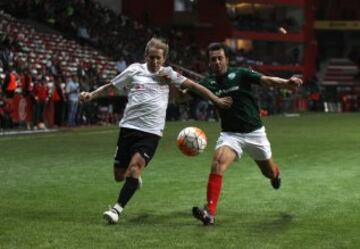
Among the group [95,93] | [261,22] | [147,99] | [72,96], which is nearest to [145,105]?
[147,99]

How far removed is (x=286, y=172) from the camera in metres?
14.1

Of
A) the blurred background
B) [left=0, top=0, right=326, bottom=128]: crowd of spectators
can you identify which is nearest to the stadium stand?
the blurred background

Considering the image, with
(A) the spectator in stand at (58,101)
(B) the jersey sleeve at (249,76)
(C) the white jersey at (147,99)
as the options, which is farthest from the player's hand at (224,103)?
(A) the spectator in stand at (58,101)

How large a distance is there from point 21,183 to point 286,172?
4802 millimetres

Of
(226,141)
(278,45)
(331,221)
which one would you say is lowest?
(278,45)

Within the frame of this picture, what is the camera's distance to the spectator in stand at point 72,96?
27922 millimetres

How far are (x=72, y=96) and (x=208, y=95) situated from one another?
781 inches

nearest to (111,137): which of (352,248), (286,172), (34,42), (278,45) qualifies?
(286,172)

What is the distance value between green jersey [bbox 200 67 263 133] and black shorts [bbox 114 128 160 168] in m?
0.86

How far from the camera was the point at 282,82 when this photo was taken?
869 centimetres

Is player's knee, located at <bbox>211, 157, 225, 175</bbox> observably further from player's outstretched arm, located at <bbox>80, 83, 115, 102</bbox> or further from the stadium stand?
the stadium stand

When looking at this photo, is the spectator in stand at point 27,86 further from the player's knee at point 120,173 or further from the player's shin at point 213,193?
the player's shin at point 213,193

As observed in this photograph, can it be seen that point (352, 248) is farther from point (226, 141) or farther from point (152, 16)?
point (152, 16)

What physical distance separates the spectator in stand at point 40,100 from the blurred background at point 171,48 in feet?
0.11
